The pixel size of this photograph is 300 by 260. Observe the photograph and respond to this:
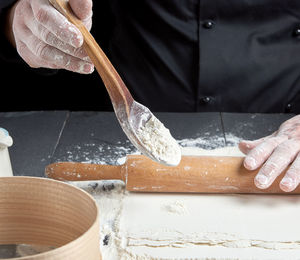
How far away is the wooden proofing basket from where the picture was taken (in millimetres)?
837

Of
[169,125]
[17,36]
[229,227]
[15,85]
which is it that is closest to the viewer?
[229,227]

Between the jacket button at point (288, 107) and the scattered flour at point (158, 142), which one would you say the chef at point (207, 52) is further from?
the scattered flour at point (158, 142)

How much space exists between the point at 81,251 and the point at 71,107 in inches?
70.3

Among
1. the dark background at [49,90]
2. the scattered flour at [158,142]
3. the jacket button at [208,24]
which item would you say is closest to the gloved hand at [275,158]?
the scattered flour at [158,142]

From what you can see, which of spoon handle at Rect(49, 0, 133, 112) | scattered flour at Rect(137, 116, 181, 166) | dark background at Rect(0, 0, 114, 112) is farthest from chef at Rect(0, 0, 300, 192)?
scattered flour at Rect(137, 116, 181, 166)

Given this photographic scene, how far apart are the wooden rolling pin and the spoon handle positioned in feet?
0.79

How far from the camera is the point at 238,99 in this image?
2070 mm

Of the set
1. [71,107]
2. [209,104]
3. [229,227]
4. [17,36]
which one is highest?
[17,36]

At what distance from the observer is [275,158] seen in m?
1.40

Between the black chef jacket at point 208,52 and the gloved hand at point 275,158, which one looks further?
Result: the black chef jacket at point 208,52

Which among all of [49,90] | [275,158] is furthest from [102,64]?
[49,90]

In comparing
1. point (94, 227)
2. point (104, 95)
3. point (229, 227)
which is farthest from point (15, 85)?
point (94, 227)

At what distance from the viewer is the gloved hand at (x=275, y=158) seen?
1.36m

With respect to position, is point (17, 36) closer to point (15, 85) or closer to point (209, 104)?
point (209, 104)
